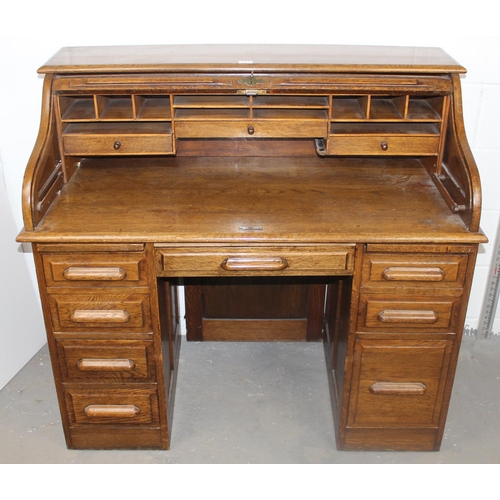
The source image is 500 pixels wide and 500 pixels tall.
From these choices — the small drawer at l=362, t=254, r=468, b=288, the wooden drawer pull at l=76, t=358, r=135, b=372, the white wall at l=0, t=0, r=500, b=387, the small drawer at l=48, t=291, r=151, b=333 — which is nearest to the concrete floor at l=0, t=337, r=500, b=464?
the wooden drawer pull at l=76, t=358, r=135, b=372

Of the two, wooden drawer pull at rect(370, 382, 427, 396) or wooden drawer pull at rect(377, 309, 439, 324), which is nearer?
wooden drawer pull at rect(377, 309, 439, 324)

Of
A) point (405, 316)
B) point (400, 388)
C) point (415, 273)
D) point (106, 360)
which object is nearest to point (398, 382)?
point (400, 388)

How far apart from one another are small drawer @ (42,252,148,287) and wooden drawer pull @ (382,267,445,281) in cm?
81

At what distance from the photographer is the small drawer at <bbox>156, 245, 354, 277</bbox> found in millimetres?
2014

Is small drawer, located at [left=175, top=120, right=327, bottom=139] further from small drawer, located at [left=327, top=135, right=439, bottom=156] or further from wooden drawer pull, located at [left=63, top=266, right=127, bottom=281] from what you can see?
wooden drawer pull, located at [left=63, top=266, right=127, bottom=281]

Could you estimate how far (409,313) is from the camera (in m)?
2.13

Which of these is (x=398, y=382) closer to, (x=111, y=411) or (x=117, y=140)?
(x=111, y=411)

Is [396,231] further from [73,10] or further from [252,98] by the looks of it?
[73,10]

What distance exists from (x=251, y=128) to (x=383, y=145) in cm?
48

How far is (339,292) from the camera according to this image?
8.28 feet

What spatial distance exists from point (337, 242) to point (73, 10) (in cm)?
143

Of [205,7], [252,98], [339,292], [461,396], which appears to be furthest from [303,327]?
[205,7]

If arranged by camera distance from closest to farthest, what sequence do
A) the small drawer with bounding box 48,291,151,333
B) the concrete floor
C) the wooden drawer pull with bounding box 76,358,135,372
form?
the small drawer with bounding box 48,291,151,333 → the wooden drawer pull with bounding box 76,358,135,372 → the concrete floor

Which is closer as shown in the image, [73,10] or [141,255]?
[141,255]
